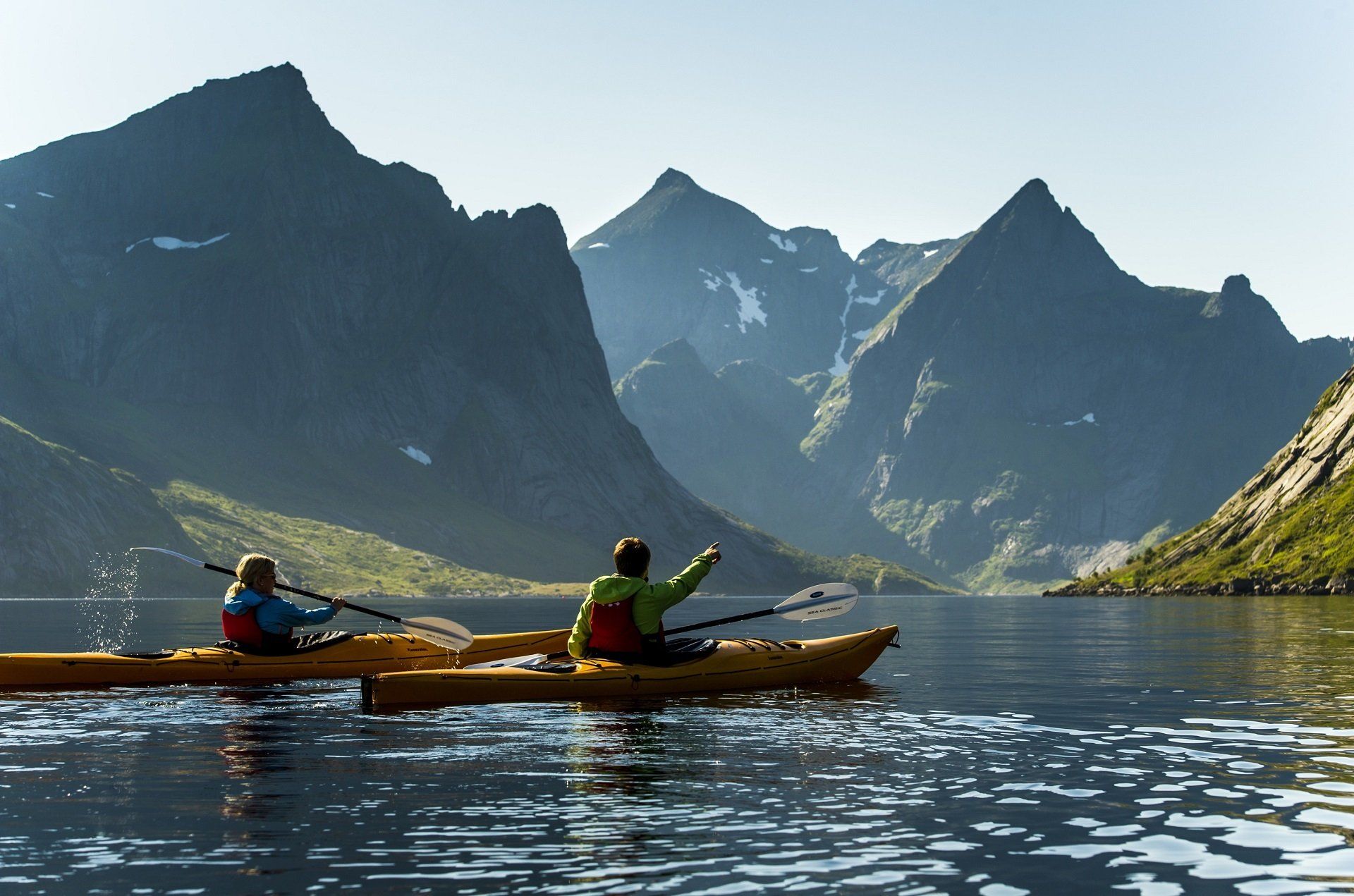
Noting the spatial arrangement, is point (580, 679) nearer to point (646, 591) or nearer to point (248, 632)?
point (646, 591)

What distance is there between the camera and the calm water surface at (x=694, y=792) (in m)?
12.4

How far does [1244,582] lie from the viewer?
485 ft

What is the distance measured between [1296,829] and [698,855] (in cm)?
664

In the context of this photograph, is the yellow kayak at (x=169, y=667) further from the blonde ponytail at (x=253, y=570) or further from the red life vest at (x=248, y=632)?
the blonde ponytail at (x=253, y=570)

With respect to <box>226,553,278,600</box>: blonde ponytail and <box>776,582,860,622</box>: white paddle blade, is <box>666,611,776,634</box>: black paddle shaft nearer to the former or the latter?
<box>776,582,860,622</box>: white paddle blade

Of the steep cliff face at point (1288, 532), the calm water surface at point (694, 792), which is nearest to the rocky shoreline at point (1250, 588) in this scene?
the steep cliff face at point (1288, 532)

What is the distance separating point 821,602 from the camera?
31984 millimetres

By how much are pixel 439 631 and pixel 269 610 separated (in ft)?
13.2

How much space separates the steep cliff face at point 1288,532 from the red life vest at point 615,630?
4781 inches

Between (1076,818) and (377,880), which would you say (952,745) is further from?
(377,880)

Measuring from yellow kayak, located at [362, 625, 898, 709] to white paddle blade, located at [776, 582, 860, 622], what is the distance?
1377 millimetres

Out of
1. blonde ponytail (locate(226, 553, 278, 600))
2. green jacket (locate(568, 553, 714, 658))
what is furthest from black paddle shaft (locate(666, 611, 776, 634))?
green jacket (locate(568, 553, 714, 658))

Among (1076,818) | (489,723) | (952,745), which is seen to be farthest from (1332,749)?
(489,723)

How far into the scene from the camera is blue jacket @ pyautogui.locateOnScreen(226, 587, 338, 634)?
99.0ft
